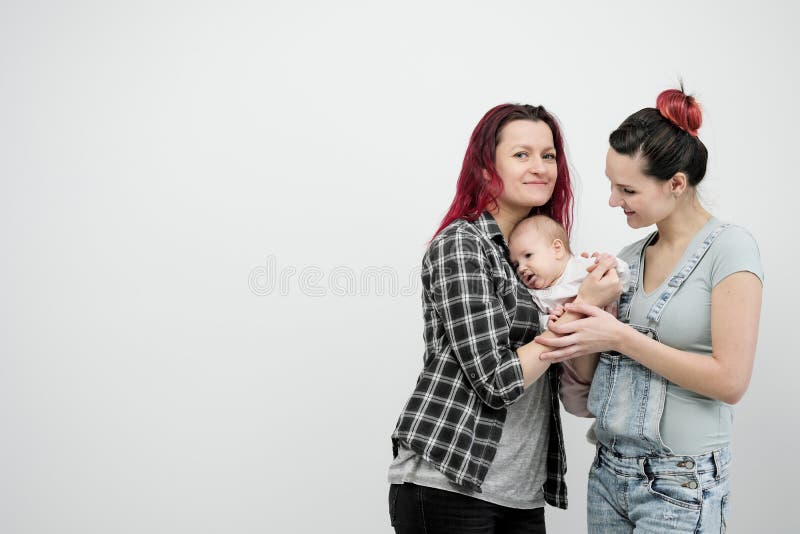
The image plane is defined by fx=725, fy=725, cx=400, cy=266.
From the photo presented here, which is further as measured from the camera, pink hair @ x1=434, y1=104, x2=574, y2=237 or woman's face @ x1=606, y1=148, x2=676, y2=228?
pink hair @ x1=434, y1=104, x2=574, y2=237

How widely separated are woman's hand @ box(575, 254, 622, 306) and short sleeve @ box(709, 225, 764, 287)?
0.23m

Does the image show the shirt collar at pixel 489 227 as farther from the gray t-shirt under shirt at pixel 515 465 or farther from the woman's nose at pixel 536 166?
the gray t-shirt under shirt at pixel 515 465

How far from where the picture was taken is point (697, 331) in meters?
1.79

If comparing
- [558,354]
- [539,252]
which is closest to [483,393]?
[558,354]

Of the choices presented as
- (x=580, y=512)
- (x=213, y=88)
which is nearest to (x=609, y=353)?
(x=580, y=512)

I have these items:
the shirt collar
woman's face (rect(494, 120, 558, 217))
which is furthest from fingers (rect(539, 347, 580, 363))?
woman's face (rect(494, 120, 558, 217))

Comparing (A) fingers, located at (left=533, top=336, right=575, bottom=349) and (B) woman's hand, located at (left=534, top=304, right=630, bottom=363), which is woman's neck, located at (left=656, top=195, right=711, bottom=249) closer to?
(B) woman's hand, located at (left=534, top=304, right=630, bottom=363)

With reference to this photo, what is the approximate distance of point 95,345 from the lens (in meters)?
3.14

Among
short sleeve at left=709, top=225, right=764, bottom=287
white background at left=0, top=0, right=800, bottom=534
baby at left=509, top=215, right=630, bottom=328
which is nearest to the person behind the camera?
short sleeve at left=709, top=225, right=764, bottom=287

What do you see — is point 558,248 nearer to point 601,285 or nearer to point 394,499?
point 601,285

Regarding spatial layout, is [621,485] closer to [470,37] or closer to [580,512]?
[580,512]

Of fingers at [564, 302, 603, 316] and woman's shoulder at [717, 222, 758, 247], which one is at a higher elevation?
woman's shoulder at [717, 222, 758, 247]

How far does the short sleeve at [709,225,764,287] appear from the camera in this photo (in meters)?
1.72

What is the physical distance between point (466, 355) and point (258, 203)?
1623 millimetres
